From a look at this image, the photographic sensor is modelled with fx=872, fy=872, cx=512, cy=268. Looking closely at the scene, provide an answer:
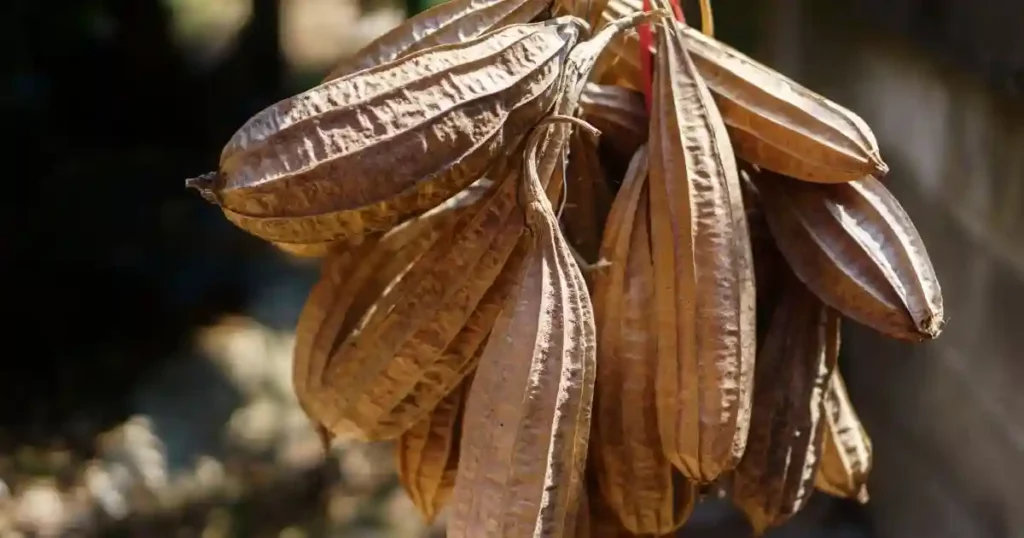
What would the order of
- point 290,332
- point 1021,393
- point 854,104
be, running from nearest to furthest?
point 1021,393
point 854,104
point 290,332

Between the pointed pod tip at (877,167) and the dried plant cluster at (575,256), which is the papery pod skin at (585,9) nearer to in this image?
the dried plant cluster at (575,256)

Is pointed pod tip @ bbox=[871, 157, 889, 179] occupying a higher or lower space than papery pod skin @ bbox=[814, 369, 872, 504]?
higher

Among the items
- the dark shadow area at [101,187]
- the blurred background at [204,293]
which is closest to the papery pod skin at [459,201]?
the blurred background at [204,293]

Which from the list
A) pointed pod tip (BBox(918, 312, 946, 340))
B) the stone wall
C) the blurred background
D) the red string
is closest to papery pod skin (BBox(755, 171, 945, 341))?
pointed pod tip (BBox(918, 312, 946, 340))

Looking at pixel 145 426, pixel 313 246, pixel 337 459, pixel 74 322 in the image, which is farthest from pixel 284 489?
pixel 313 246

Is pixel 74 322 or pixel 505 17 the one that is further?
pixel 74 322

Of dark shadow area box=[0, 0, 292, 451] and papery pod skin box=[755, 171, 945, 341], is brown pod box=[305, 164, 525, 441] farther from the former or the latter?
dark shadow area box=[0, 0, 292, 451]

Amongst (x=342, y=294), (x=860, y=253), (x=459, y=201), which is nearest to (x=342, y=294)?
(x=342, y=294)

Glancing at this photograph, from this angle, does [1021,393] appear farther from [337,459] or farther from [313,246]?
[337,459]
